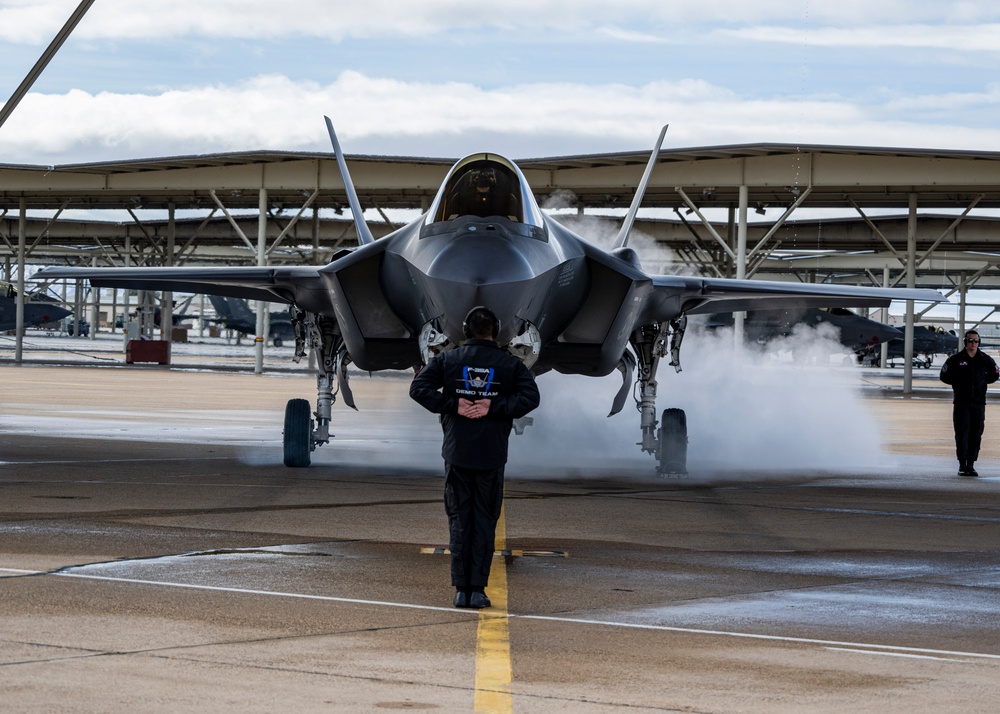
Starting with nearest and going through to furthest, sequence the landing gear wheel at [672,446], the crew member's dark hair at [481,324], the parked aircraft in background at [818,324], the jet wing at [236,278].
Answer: the crew member's dark hair at [481,324] → the jet wing at [236,278] → the landing gear wheel at [672,446] → the parked aircraft in background at [818,324]

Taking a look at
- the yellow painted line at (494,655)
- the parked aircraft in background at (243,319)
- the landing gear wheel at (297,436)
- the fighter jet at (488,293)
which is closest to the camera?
the yellow painted line at (494,655)

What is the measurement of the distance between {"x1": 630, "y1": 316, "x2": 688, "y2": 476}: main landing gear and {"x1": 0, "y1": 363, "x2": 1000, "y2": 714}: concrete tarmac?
0.52 meters

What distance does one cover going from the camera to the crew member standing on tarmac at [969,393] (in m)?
15.7

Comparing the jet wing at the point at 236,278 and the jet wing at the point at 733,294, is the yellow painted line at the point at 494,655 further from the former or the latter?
the jet wing at the point at 733,294

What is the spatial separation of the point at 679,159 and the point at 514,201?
69.1 feet

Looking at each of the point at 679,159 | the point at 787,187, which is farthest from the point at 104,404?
the point at 787,187

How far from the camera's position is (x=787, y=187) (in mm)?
31906

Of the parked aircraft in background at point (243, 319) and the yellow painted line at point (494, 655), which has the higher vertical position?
the parked aircraft in background at point (243, 319)

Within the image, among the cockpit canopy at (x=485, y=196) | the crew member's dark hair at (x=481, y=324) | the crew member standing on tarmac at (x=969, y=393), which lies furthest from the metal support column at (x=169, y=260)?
the crew member's dark hair at (x=481, y=324)

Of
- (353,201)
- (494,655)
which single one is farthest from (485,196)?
(494,655)

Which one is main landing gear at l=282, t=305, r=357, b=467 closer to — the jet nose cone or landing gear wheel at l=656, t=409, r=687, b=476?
landing gear wheel at l=656, t=409, r=687, b=476

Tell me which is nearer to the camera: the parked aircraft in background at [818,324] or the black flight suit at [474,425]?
the black flight suit at [474,425]

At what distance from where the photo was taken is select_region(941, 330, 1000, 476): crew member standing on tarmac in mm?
15688

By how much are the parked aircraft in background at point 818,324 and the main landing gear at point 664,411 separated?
33327mm
